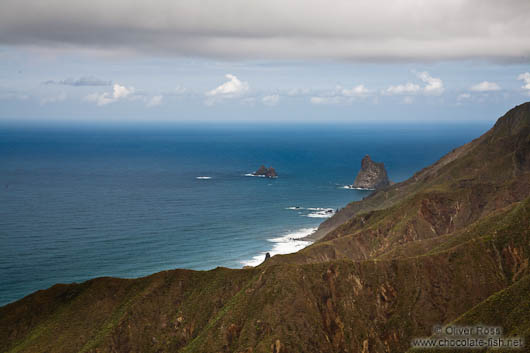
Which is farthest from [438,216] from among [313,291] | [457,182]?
[313,291]

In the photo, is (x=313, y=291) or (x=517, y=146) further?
(x=517, y=146)

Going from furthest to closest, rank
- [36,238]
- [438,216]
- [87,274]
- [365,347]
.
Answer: [36,238] < [438,216] < [87,274] < [365,347]

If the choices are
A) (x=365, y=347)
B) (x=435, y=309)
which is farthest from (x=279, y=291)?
(x=435, y=309)

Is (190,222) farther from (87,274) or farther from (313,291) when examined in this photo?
(313,291)

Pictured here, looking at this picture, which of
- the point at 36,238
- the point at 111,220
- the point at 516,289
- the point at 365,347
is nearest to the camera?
the point at 516,289

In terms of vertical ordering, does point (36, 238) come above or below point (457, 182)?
below

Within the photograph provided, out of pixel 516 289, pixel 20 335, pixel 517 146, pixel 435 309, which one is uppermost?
pixel 517 146

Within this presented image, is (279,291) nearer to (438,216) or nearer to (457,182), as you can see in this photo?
(438,216)

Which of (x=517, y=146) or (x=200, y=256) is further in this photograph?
(x=517, y=146)

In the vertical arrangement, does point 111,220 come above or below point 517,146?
below

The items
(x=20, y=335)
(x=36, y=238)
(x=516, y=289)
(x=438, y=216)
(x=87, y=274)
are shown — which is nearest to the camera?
(x=516, y=289)
